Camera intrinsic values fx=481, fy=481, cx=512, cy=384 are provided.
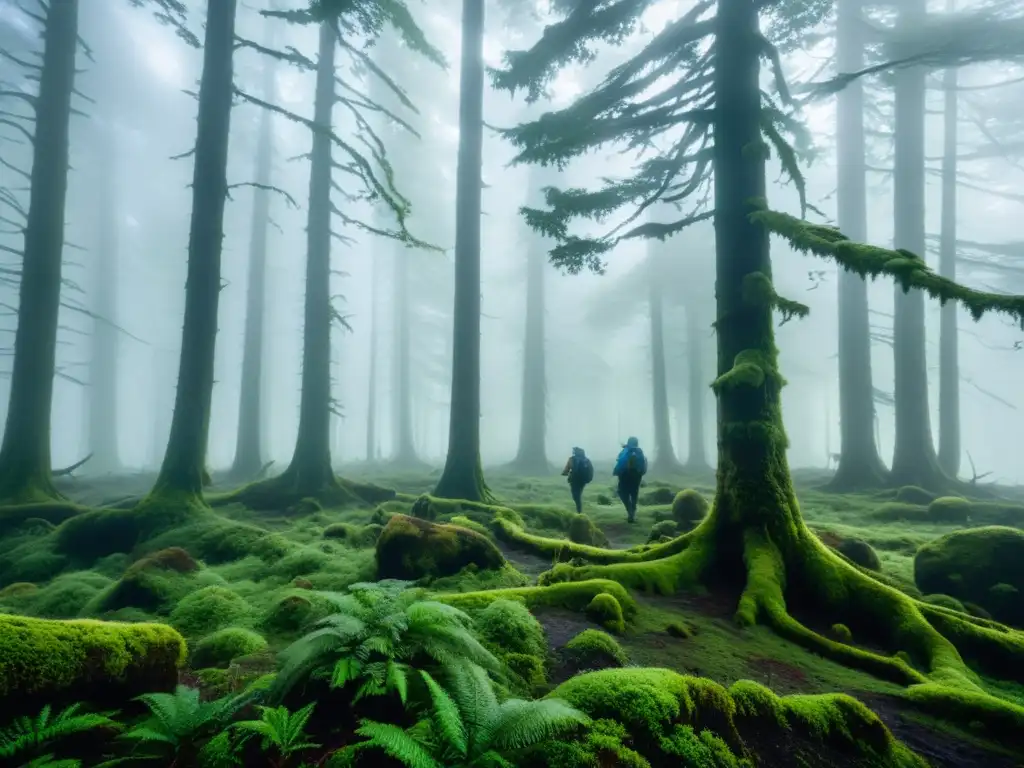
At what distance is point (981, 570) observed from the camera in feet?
22.7

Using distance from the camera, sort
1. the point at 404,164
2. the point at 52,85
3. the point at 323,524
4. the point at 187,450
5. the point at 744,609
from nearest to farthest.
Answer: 1. the point at 744,609
2. the point at 187,450
3. the point at 323,524
4. the point at 52,85
5. the point at 404,164

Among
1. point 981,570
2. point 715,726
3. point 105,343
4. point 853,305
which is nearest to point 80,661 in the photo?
point 715,726

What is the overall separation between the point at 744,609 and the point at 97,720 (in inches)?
224

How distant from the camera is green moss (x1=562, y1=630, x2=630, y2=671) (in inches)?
161

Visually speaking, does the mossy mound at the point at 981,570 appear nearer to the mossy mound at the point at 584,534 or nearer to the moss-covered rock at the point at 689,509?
the moss-covered rock at the point at 689,509

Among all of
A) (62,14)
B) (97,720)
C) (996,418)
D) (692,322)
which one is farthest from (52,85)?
(996,418)

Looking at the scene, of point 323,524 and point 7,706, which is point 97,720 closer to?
point 7,706

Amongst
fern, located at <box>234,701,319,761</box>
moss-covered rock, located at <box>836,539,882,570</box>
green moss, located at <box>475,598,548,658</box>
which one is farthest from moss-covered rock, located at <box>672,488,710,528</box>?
fern, located at <box>234,701,319,761</box>

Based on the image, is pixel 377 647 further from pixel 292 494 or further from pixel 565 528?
pixel 292 494

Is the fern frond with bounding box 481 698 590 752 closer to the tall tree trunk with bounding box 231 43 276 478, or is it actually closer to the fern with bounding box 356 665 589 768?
the fern with bounding box 356 665 589 768

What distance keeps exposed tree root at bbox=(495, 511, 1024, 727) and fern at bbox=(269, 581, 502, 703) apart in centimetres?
293

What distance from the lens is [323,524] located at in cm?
1068

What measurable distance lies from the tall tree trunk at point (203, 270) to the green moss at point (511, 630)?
7545 millimetres

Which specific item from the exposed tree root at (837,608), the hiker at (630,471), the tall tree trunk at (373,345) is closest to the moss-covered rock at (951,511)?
the hiker at (630,471)
